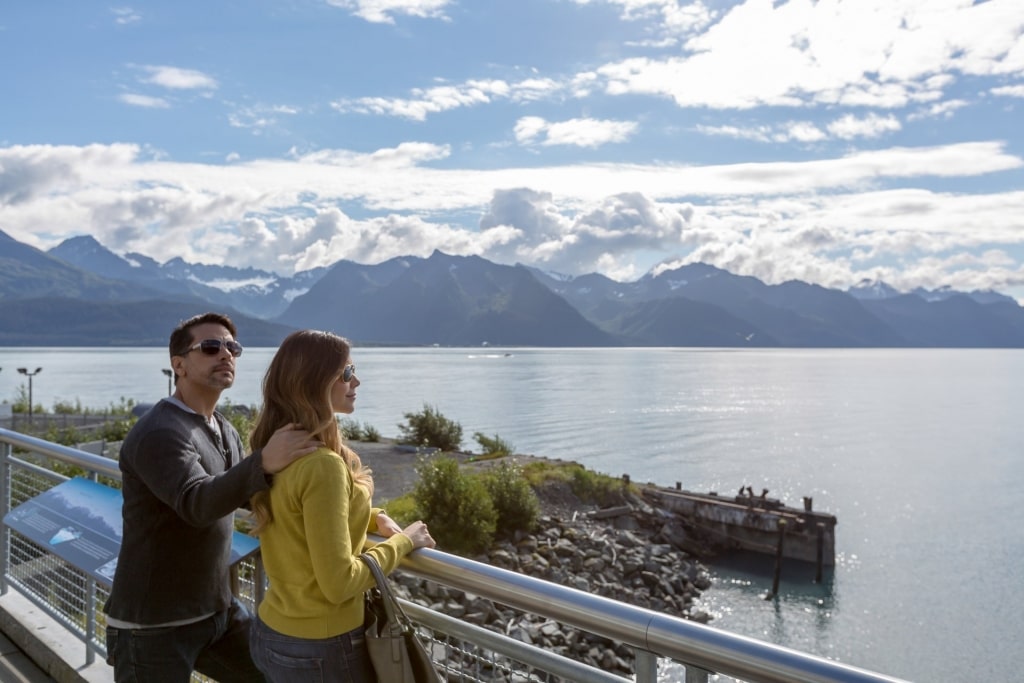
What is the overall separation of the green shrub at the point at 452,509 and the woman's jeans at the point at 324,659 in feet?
61.0

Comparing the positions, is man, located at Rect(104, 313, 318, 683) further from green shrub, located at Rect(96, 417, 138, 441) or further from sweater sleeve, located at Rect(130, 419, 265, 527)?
green shrub, located at Rect(96, 417, 138, 441)

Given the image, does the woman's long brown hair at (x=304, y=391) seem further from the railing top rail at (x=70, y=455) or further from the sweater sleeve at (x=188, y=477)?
the railing top rail at (x=70, y=455)

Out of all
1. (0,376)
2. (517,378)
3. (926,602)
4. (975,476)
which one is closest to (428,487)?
(926,602)

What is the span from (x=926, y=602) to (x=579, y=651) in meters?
15.7

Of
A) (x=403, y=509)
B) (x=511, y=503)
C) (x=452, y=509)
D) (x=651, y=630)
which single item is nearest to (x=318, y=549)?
(x=651, y=630)

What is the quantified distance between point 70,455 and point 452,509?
16771mm

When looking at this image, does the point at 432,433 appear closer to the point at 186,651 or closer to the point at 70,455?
the point at 70,455

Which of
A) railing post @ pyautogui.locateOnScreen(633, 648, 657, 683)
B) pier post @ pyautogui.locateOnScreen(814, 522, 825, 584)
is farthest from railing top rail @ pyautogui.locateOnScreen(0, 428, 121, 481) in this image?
pier post @ pyautogui.locateOnScreen(814, 522, 825, 584)

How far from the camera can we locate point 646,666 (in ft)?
7.06

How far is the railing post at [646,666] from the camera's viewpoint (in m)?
2.13

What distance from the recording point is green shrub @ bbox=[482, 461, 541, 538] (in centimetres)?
2322

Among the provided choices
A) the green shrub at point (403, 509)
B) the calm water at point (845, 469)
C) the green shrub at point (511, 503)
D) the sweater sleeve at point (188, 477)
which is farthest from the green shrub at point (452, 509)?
the sweater sleeve at point (188, 477)

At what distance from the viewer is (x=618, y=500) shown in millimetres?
32094

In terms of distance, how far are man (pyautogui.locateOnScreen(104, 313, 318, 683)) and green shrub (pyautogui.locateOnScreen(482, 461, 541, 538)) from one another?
20059 millimetres
